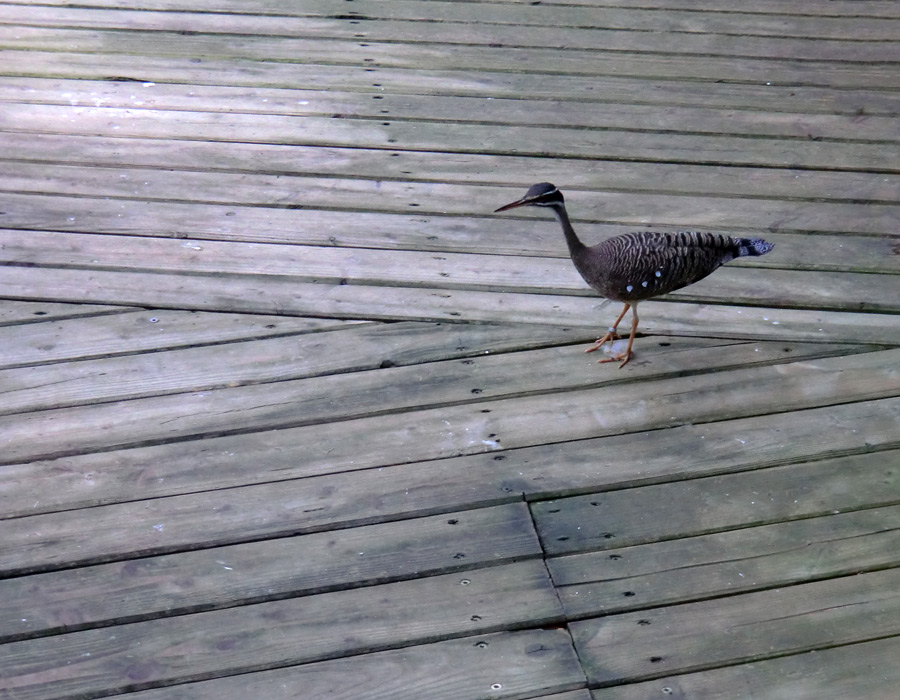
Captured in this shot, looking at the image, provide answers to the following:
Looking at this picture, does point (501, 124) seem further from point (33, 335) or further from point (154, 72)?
point (33, 335)

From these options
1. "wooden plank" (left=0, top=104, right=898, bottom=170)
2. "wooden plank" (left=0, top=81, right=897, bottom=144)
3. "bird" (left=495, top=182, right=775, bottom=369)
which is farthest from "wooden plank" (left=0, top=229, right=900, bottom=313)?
"wooden plank" (left=0, top=81, right=897, bottom=144)

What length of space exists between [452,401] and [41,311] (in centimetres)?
131

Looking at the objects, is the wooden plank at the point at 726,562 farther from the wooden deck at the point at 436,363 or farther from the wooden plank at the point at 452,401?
the wooden plank at the point at 452,401

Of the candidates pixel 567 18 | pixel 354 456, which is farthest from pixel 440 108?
pixel 354 456

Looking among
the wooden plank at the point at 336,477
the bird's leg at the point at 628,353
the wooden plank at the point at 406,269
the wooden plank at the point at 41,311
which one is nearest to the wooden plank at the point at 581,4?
the wooden plank at the point at 406,269

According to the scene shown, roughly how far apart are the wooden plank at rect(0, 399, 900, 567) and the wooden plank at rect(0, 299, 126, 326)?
62cm

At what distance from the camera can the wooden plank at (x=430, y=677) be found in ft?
6.93

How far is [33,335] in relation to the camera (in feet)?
10.0

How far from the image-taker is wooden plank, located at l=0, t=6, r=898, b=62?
14.9 feet

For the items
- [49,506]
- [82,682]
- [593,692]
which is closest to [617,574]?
[593,692]

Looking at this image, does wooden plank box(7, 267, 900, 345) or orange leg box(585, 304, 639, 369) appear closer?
orange leg box(585, 304, 639, 369)

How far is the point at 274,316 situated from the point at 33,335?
0.71 meters

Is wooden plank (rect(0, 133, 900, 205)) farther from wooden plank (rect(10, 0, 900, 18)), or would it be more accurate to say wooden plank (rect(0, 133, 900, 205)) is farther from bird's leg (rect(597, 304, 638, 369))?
wooden plank (rect(10, 0, 900, 18))

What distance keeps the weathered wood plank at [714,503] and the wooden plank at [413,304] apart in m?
0.57
